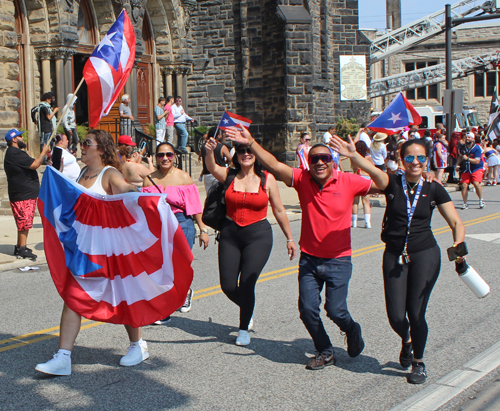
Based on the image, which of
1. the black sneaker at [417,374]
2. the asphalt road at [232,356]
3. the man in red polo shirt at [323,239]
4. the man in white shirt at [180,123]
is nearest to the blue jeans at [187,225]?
the asphalt road at [232,356]

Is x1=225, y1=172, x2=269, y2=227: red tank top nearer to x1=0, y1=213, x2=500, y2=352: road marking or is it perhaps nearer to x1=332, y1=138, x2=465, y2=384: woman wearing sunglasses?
x1=332, y1=138, x2=465, y2=384: woman wearing sunglasses

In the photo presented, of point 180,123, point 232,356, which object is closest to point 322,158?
point 232,356

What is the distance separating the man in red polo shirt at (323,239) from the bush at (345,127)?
21693mm

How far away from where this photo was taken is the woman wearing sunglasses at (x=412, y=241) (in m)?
4.64

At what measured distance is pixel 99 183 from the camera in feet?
16.6

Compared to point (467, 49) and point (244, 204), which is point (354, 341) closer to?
point (244, 204)

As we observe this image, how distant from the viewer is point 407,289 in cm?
470

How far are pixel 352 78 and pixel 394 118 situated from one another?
2199cm

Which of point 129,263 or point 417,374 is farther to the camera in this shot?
point 129,263

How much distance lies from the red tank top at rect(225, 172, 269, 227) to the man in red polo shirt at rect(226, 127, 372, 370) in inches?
25.0

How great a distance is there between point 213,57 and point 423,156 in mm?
21908

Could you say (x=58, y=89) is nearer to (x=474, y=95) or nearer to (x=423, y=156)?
(x=423, y=156)

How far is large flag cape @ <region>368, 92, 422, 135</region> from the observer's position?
7270 mm

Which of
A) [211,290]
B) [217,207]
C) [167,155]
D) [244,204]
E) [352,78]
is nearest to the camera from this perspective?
[244,204]
